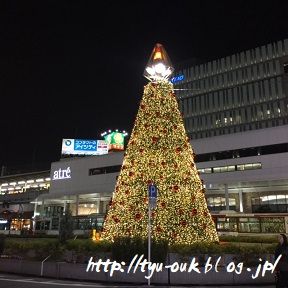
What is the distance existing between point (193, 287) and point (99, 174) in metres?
54.2

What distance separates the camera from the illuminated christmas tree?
14.9m

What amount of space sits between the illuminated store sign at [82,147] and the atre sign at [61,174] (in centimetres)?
612

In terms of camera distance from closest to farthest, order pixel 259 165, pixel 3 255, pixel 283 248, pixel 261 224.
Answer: pixel 283 248 < pixel 3 255 < pixel 261 224 < pixel 259 165

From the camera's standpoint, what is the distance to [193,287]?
1146 centimetres

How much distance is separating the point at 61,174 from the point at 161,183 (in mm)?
59529

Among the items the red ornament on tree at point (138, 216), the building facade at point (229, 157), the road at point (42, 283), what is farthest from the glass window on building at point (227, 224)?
the road at point (42, 283)

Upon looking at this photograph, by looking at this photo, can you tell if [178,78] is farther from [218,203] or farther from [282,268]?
[282,268]

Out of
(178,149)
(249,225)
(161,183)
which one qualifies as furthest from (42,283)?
(249,225)

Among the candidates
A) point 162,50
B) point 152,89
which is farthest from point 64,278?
point 162,50

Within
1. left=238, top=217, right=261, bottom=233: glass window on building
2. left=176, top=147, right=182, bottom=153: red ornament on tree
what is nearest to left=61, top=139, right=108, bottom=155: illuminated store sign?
left=238, top=217, right=261, bottom=233: glass window on building

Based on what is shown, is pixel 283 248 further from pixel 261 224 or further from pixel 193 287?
pixel 261 224

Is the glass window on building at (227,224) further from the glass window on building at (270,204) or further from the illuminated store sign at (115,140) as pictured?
the illuminated store sign at (115,140)

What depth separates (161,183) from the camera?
50.9ft

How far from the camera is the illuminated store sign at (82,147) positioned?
3071 inches
